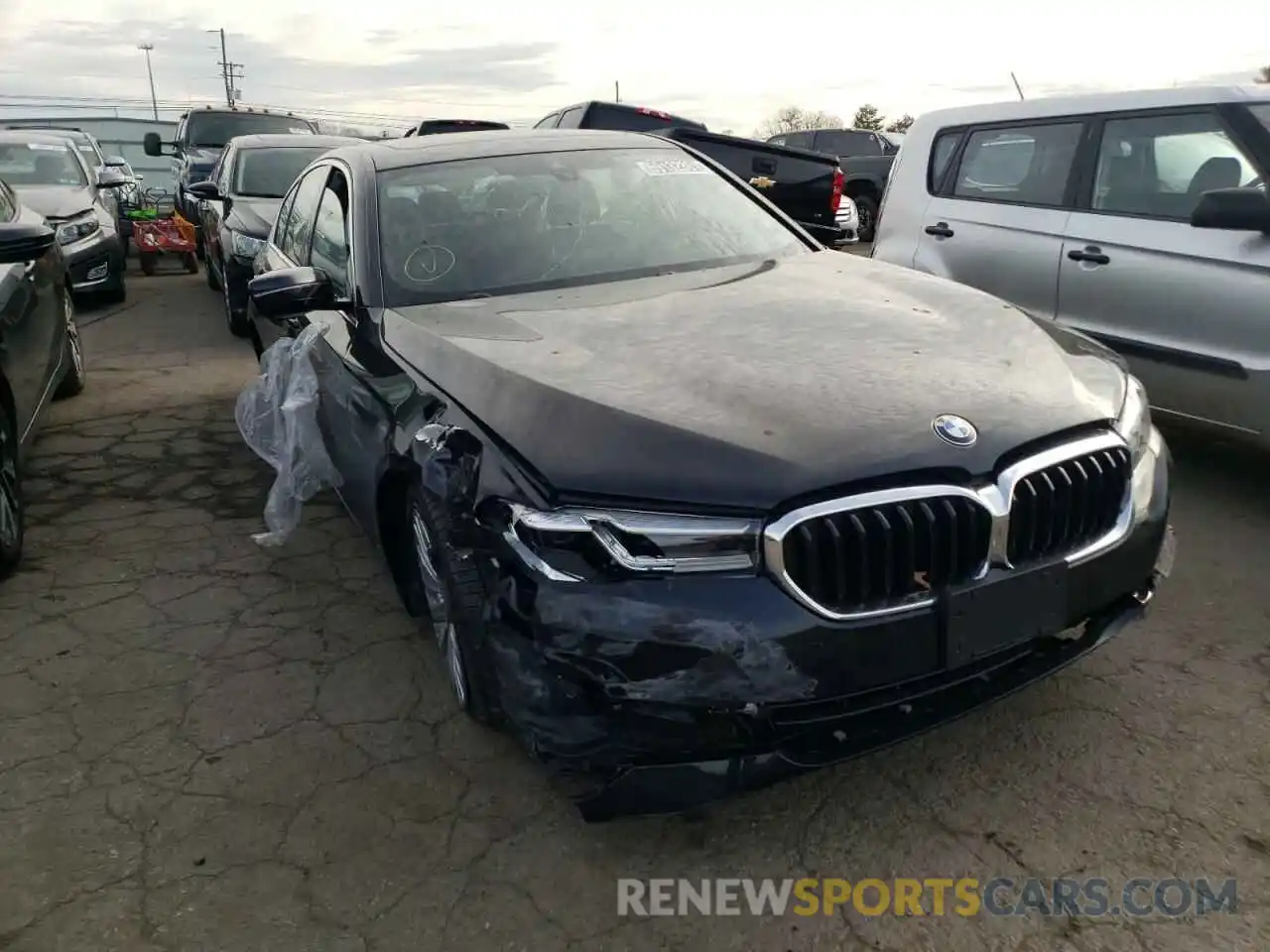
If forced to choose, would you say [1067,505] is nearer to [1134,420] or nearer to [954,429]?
[954,429]

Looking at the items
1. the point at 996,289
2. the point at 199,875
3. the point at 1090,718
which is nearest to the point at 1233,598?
the point at 1090,718

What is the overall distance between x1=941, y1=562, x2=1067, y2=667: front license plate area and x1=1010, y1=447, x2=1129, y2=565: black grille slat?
5 centimetres

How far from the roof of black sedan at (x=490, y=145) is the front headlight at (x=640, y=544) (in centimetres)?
212

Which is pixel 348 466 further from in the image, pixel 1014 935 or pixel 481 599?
pixel 1014 935

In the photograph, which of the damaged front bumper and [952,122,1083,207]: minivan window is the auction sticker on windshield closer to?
[952,122,1083,207]: minivan window

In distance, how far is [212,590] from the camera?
12.2 ft

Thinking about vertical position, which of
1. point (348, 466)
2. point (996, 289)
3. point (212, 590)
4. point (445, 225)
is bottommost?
point (212, 590)

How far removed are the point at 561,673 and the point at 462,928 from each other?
0.61 metres

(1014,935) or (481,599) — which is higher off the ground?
(481,599)

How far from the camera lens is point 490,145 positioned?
379cm

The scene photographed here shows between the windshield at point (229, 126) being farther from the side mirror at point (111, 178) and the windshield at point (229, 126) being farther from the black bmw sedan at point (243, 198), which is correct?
the black bmw sedan at point (243, 198)

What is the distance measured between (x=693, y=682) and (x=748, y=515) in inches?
13.5

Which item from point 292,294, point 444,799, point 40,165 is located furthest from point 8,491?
point 40,165

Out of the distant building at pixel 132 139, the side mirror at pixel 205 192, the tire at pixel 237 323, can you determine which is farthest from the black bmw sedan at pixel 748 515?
the distant building at pixel 132 139
